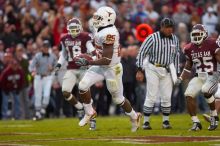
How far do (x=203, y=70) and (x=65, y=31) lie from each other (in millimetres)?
9099

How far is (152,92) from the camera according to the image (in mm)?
15039

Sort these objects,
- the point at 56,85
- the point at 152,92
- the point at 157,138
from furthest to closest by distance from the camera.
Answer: the point at 56,85
the point at 152,92
the point at 157,138

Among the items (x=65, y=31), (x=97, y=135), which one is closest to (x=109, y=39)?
(x=97, y=135)

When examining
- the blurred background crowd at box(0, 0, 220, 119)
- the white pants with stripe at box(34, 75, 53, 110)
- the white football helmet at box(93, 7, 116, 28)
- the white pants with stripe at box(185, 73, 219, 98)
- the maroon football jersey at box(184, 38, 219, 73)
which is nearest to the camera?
the white football helmet at box(93, 7, 116, 28)

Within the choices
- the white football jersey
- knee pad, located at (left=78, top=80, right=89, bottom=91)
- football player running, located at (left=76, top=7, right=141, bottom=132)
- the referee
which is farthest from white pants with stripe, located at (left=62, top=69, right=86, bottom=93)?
Answer: the white football jersey

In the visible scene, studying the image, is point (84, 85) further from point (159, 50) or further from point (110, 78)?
point (159, 50)

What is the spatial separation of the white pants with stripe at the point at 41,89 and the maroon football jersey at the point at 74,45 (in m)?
3.90

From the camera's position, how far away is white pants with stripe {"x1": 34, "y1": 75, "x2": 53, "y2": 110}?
67.1 feet

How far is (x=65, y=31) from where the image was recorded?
2278cm

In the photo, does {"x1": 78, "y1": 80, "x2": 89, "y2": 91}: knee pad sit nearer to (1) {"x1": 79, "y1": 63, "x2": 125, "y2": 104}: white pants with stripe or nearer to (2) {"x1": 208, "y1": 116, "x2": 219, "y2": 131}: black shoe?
(1) {"x1": 79, "y1": 63, "x2": 125, "y2": 104}: white pants with stripe

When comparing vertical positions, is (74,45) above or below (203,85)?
above

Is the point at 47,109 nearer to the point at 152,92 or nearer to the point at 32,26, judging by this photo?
the point at 32,26

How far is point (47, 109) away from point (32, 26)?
2518 millimetres

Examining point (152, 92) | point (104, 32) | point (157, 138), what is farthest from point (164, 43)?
point (157, 138)
